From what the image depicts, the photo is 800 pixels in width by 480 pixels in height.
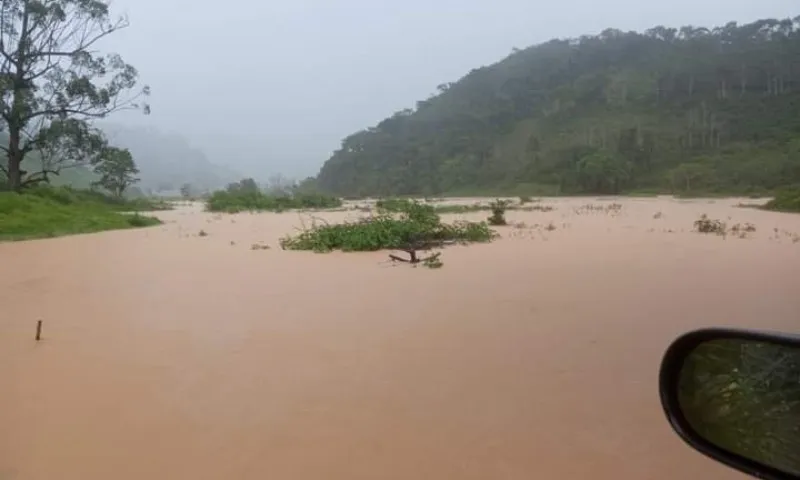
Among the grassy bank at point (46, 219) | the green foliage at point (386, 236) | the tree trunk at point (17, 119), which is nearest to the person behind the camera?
the green foliage at point (386, 236)

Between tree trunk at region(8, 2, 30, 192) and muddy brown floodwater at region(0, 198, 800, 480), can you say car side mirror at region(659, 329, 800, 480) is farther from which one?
tree trunk at region(8, 2, 30, 192)

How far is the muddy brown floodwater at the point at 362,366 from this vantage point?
2645 millimetres

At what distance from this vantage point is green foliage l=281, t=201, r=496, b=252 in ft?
34.6

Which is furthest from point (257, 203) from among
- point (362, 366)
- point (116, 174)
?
point (362, 366)

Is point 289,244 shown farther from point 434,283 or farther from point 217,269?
point 434,283

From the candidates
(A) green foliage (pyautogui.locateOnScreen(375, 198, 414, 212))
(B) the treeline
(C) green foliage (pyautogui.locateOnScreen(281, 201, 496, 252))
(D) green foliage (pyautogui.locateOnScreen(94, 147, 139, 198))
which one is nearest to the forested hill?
(B) the treeline

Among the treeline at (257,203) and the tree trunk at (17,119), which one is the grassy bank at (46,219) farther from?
the treeline at (257,203)

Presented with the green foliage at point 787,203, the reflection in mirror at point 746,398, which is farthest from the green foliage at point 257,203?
the reflection in mirror at point 746,398

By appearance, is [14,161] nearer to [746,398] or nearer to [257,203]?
[257,203]

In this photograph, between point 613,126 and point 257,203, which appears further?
point 613,126

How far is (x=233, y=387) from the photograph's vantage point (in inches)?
139

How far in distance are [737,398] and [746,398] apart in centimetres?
4

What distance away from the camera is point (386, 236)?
Result: 10.7 metres

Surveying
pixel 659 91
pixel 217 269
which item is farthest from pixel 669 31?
pixel 217 269
